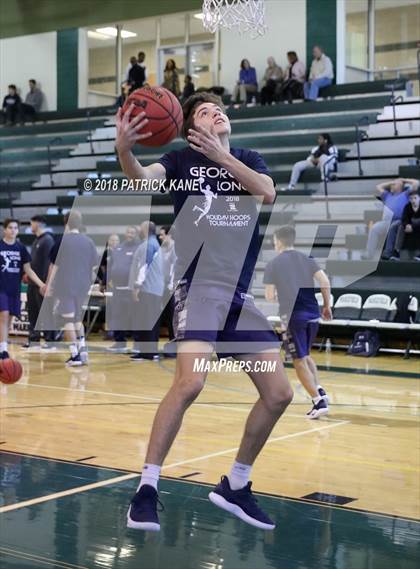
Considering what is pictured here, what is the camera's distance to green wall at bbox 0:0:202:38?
9805 millimetres

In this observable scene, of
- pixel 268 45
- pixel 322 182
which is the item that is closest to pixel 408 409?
pixel 322 182

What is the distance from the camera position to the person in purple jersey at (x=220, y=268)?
4062 mm

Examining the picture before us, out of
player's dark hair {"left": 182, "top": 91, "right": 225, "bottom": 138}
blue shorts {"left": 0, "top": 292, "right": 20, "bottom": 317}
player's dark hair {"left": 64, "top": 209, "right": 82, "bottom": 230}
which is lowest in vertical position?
blue shorts {"left": 0, "top": 292, "right": 20, "bottom": 317}

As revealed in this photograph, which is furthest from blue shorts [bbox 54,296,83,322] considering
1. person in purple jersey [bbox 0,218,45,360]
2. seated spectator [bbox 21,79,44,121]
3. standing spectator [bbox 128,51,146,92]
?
seated spectator [bbox 21,79,44,121]

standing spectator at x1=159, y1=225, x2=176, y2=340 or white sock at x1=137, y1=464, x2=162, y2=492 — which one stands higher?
standing spectator at x1=159, y1=225, x2=176, y2=340

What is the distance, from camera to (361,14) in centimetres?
2102

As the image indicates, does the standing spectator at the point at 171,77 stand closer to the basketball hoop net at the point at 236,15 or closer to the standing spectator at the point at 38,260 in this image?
the standing spectator at the point at 38,260

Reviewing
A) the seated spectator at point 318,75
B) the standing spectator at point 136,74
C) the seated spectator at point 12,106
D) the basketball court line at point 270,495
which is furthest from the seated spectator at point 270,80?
the basketball court line at point 270,495

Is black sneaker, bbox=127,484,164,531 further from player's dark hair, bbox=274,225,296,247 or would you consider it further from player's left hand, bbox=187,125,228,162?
player's dark hair, bbox=274,225,296,247

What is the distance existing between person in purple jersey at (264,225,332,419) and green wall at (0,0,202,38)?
2966 mm

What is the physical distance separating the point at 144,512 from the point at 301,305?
483cm

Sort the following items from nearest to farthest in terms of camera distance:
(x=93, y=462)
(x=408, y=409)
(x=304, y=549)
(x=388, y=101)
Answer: (x=304, y=549) → (x=93, y=462) → (x=408, y=409) → (x=388, y=101)

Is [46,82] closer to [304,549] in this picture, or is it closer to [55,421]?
[55,421]

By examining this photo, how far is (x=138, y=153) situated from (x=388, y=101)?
542 cm
